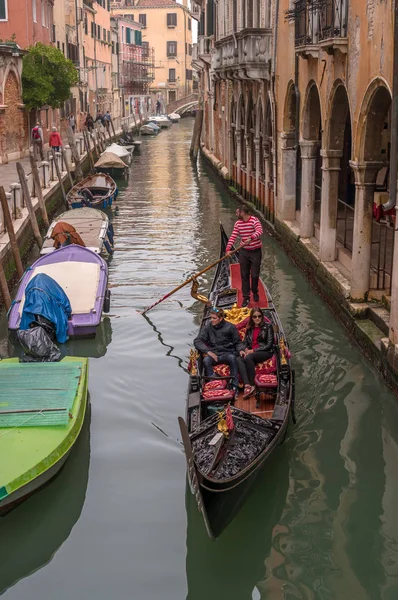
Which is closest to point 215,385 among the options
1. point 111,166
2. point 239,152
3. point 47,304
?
point 47,304

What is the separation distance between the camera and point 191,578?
203 inches

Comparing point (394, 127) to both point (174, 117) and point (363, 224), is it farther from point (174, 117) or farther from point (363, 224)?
point (174, 117)

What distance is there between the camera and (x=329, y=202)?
35.3 feet

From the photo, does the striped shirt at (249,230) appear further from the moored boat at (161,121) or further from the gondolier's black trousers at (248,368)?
the moored boat at (161,121)

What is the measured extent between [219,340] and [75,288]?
336 centimetres

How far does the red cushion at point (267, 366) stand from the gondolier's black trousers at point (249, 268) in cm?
231

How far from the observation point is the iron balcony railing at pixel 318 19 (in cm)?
960

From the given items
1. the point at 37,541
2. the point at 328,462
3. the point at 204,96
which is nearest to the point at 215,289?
the point at 328,462

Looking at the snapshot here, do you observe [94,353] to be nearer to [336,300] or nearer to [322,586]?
[336,300]

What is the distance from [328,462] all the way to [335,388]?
155 cm

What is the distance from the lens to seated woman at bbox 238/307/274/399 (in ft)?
23.1

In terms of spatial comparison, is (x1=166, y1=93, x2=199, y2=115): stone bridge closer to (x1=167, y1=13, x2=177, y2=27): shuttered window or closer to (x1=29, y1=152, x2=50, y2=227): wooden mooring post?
(x1=167, y1=13, x2=177, y2=27): shuttered window

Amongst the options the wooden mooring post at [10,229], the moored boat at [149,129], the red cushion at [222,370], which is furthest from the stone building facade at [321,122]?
the moored boat at [149,129]

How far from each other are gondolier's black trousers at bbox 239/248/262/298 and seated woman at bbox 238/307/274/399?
2.05 meters
